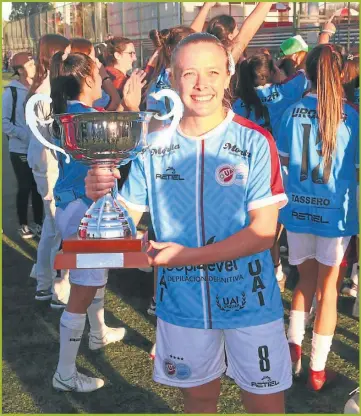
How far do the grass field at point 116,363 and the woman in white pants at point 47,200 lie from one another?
0.49 ft

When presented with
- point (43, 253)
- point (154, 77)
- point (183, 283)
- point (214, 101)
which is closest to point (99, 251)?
point (183, 283)

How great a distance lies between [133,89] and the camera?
3100 mm

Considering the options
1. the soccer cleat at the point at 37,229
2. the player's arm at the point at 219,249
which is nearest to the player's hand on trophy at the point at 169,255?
the player's arm at the point at 219,249

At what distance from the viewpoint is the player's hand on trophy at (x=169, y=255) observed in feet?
6.81

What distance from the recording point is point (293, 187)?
365cm

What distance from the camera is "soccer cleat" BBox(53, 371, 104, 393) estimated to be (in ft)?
12.0

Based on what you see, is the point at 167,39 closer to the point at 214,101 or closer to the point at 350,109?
the point at 350,109

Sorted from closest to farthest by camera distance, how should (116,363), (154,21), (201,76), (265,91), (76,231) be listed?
(201,76), (76,231), (116,363), (265,91), (154,21)

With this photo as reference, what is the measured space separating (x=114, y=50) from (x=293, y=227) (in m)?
3.22

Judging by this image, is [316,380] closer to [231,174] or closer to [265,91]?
[231,174]

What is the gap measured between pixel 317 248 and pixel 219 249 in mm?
1659

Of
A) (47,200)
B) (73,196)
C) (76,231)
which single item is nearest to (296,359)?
(76,231)

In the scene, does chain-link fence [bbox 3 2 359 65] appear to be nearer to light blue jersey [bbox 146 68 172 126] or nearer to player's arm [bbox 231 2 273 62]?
light blue jersey [bbox 146 68 172 126]

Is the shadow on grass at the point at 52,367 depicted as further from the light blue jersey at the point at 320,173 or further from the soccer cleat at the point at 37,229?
the soccer cleat at the point at 37,229
